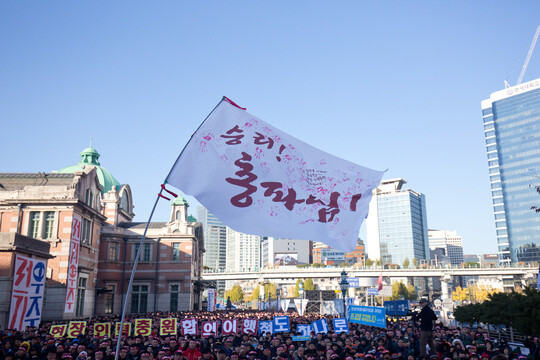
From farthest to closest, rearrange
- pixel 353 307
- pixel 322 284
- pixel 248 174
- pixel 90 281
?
1. pixel 322 284
2. pixel 90 281
3. pixel 353 307
4. pixel 248 174

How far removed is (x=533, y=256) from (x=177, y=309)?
445ft

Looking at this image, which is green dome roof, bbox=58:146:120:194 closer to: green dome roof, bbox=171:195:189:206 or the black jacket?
green dome roof, bbox=171:195:189:206

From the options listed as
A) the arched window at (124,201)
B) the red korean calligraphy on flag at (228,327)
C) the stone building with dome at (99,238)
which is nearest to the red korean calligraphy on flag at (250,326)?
the red korean calligraphy on flag at (228,327)

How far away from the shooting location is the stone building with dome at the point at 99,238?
118 feet

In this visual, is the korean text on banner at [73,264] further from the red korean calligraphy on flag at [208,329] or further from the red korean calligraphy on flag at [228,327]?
the red korean calligraphy on flag at [208,329]

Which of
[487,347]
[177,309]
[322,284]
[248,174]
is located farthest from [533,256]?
[248,174]

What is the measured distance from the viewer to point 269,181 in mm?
8469

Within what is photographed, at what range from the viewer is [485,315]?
80.3 ft

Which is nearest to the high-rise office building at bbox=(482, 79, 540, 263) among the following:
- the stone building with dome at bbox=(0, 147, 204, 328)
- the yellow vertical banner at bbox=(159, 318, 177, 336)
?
the stone building with dome at bbox=(0, 147, 204, 328)

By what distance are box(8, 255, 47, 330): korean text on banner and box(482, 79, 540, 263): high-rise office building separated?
153 metres

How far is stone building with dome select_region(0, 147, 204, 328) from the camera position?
35906 millimetres

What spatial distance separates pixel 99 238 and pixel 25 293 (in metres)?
23.5

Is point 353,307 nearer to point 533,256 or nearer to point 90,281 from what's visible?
point 90,281

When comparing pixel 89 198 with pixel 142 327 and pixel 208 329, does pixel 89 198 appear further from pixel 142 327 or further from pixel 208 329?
pixel 208 329
